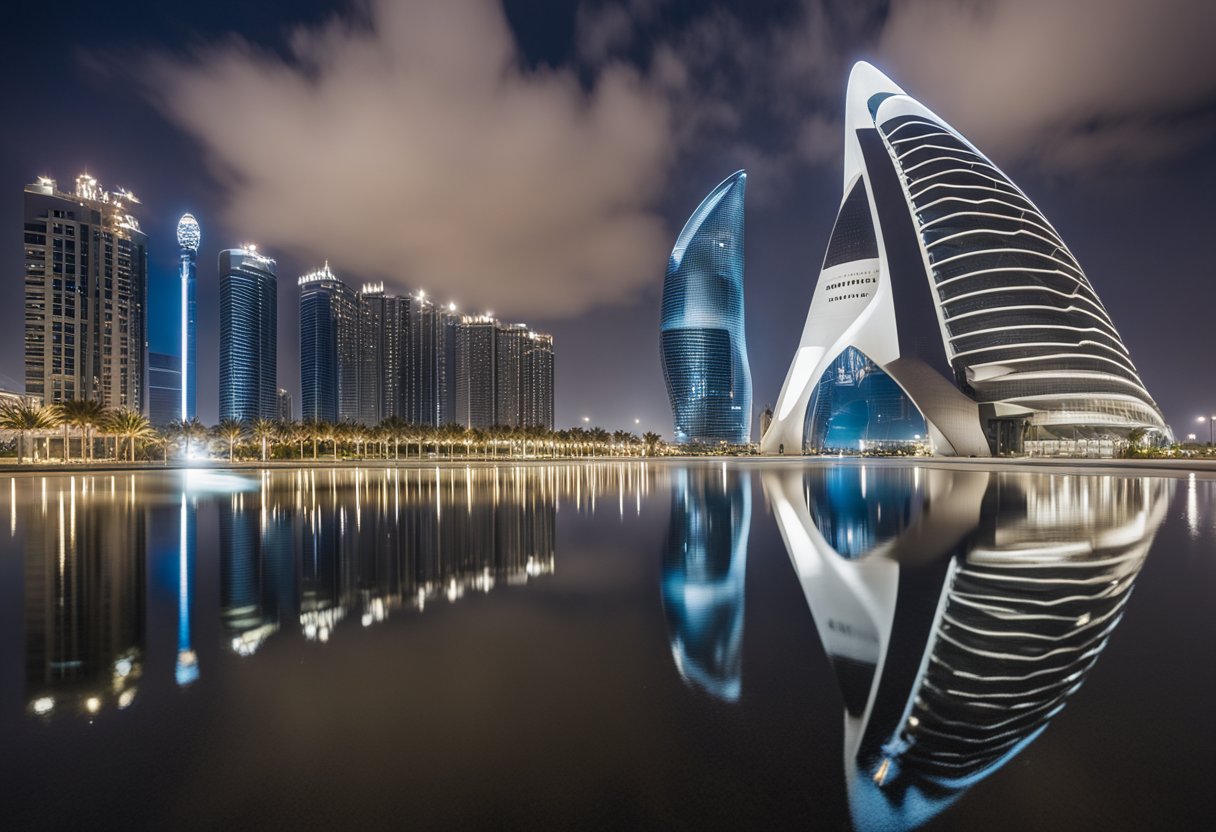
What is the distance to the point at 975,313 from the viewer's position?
2135 inches

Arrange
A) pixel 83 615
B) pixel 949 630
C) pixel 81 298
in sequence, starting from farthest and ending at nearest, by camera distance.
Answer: pixel 81 298 → pixel 83 615 → pixel 949 630

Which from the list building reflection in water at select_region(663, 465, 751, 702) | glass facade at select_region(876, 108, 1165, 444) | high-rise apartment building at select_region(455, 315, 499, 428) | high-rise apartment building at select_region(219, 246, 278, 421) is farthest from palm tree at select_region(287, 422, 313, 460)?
high-rise apartment building at select_region(219, 246, 278, 421)

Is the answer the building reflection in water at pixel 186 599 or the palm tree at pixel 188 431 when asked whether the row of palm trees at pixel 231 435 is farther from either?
the building reflection in water at pixel 186 599

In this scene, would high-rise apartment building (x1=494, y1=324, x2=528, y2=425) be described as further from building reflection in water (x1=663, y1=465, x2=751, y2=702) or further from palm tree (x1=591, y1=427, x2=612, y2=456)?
building reflection in water (x1=663, y1=465, x2=751, y2=702)

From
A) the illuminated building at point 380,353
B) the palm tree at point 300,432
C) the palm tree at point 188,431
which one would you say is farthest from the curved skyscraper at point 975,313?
the illuminated building at point 380,353

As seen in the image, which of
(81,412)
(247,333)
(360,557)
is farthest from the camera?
(247,333)

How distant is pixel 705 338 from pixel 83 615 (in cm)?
11803

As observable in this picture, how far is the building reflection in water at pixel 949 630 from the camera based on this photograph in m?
3.65

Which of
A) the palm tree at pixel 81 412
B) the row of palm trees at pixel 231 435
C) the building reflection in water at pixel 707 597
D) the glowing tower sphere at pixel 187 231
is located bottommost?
the building reflection in water at pixel 707 597

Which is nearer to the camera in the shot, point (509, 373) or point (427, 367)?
point (427, 367)

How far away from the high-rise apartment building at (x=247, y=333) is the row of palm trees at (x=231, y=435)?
60.6 meters

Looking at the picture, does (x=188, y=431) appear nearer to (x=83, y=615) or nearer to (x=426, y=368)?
(x=426, y=368)

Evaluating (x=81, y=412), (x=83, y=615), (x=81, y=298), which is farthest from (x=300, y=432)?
(x=83, y=615)

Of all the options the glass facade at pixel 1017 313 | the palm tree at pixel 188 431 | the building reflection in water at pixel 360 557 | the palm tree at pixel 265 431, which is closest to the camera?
the building reflection in water at pixel 360 557
